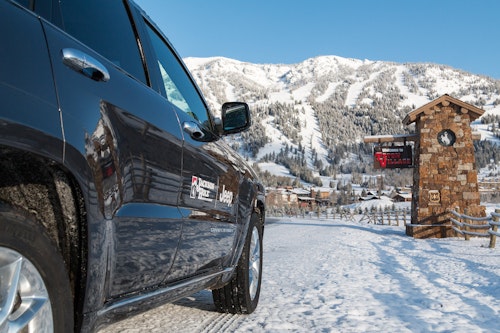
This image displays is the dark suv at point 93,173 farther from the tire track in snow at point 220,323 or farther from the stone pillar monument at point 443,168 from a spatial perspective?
the stone pillar monument at point 443,168

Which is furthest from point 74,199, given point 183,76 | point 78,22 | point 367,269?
point 367,269

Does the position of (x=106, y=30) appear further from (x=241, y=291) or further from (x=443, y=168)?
(x=443, y=168)

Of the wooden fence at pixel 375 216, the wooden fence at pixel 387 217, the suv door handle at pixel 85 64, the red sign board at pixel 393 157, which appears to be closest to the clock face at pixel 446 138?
the red sign board at pixel 393 157

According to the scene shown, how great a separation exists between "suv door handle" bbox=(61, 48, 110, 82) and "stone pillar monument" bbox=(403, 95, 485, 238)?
17.8 meters

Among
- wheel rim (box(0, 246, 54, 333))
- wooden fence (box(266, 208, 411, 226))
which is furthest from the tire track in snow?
wooden fence (box(266, 208, 411, 226))

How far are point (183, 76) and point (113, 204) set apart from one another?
1794 mm

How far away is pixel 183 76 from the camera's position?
3.19m

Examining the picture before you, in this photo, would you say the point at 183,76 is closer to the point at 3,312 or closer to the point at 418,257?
the point at 3,312

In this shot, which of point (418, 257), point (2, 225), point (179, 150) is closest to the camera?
point (2, 225)

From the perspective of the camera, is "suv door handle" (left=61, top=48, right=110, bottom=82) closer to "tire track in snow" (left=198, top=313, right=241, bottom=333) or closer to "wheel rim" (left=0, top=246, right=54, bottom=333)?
"wheel rim" (left=0, top=246, right=54, bottom=333)

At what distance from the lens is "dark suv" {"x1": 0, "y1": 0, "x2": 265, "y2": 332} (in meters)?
1.19

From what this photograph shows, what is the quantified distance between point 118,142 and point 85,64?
0.98 ft

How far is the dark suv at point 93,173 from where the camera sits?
1186mm

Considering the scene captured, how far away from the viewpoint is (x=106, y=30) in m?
2.05
